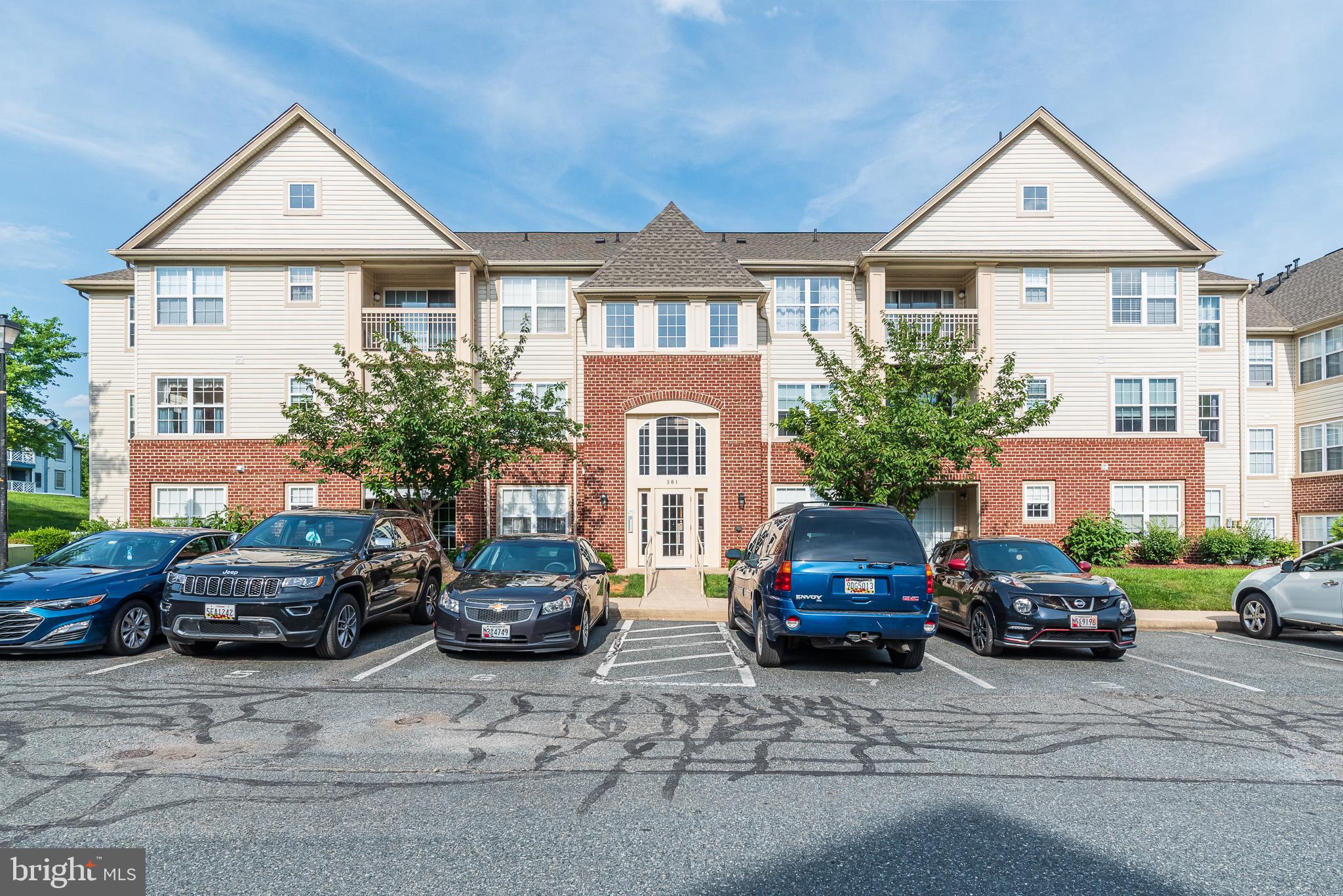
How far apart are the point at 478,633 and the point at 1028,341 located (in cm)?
1858

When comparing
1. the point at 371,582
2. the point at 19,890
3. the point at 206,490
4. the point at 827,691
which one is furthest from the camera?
the point at 206,490

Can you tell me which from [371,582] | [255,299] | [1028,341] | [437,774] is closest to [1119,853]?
[437,774]

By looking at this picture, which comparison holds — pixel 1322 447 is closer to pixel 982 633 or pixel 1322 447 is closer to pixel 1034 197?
pixel 1034 197

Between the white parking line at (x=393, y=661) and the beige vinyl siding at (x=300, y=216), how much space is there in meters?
14.2

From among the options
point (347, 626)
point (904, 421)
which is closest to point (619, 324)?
point (904, 421)

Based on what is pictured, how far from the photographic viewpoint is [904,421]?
1525cm

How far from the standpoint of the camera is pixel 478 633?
927 cm

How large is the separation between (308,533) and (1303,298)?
105 ft

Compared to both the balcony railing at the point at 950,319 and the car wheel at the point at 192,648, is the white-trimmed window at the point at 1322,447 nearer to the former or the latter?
the balcony railing at the point at 950,319

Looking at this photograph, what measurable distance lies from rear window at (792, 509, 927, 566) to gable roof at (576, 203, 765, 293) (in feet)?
40.6

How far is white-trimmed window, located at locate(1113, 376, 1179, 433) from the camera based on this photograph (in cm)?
2230

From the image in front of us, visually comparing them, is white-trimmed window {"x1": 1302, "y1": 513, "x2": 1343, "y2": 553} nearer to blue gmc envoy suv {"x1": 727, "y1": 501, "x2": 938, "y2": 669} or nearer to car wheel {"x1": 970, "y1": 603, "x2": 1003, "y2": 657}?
car wheel {"x1": 970, "y1": 603, "x2": 1003, "y2": 657}

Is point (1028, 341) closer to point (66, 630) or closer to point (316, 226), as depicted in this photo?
point (316, 226)

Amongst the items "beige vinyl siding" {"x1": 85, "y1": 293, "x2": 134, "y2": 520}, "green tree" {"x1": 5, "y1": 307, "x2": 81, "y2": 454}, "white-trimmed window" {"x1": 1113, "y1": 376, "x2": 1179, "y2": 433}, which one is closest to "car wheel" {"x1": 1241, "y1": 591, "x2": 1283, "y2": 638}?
"white-trimmed window" {"x1": 1113, "y1": 376, "x2": 1179, "y2": 433}
